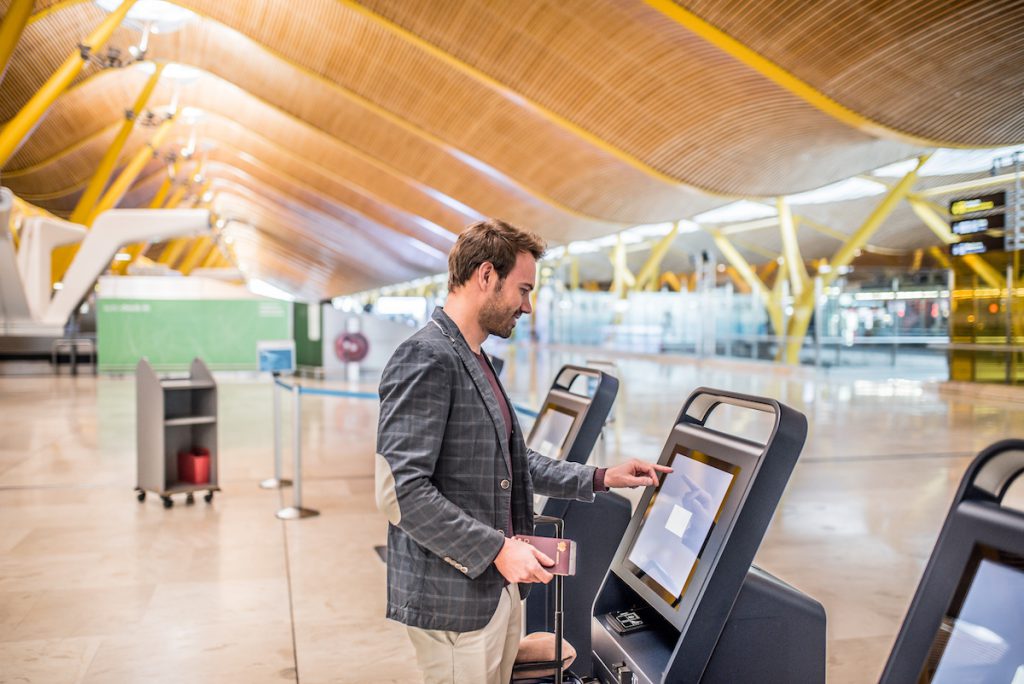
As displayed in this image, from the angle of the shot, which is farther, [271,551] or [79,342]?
[79,342]

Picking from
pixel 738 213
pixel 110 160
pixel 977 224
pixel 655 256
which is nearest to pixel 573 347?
pixel 655 256

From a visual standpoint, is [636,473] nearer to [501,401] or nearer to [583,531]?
[501,401]

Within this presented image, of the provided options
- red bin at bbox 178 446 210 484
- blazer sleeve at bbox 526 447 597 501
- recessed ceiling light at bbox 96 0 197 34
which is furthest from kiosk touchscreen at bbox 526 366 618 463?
recessed ceiling light at bbox 96 0 197 34

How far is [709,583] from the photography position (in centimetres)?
196

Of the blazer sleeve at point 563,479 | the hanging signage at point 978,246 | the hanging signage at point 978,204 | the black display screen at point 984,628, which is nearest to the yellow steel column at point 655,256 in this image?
the hanging signage at point 978,204

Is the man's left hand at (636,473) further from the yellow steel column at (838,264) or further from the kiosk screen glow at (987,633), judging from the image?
the yellow steel column at (838,264)

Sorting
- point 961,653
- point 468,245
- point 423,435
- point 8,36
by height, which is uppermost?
point 8,36

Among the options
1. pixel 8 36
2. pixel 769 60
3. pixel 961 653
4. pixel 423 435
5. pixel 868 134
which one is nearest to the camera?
pixel 961 653

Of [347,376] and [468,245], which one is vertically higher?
[468,245]

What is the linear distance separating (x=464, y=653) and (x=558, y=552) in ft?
1.32

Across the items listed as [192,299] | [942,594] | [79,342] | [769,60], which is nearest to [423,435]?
[942,594]

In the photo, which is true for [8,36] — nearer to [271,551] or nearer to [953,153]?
[271,551]

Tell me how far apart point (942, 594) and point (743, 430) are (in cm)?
1063

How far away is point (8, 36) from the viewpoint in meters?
17.6
